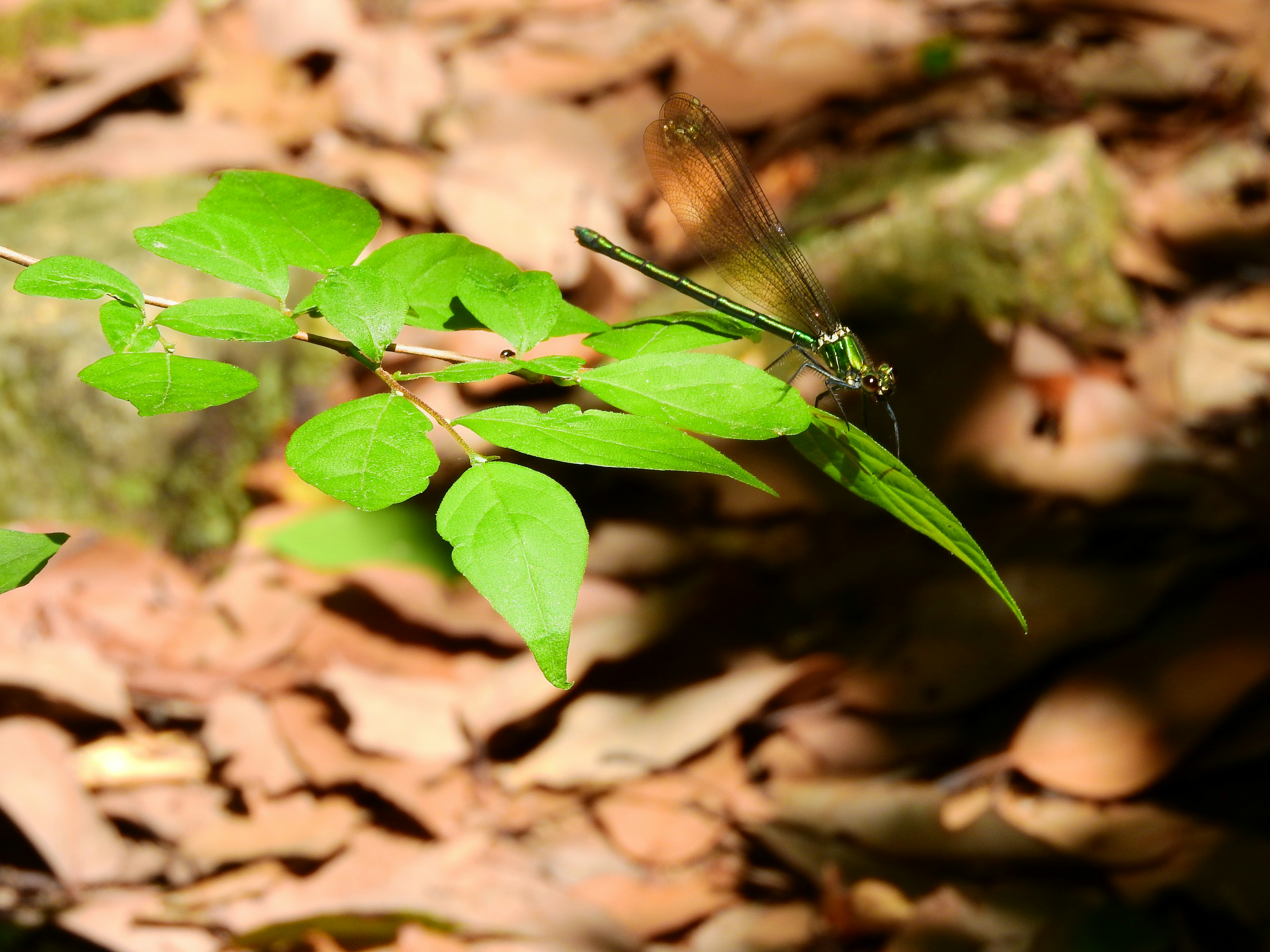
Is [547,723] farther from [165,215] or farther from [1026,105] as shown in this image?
[1026,105]

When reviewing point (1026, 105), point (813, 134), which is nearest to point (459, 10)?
point (813, 134)

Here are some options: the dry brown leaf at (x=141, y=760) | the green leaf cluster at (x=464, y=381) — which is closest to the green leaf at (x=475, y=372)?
the green leaf cluster at (x=464, y=381)

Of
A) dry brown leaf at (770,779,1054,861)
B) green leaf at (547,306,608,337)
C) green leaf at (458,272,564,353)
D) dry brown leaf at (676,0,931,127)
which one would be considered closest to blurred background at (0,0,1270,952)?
dry brown leaf at (770,779,1054,861)

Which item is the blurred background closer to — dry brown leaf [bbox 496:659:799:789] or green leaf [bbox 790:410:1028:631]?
dry brown leaf [bbox 496:659:799:789]

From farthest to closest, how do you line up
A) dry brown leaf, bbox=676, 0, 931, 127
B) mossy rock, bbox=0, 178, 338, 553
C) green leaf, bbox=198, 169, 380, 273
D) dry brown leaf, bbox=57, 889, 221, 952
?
dry brown leaf, bbox=676, 0, 931, 127
mossy rock, bbox=0, 178, 338, 553
dry brown leaf, bbox=57, 889, 221, 952
green leaf, bbox=198, 169, 380, 273

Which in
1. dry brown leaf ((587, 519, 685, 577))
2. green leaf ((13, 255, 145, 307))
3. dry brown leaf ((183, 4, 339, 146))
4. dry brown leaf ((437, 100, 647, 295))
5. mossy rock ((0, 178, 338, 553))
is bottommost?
dry brown leaf ((587, 519, 685, 577))

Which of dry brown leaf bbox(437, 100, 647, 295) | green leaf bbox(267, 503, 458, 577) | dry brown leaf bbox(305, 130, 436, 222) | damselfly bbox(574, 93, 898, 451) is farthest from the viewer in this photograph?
dry brown leaf bbox(305, 130, 436, 222)

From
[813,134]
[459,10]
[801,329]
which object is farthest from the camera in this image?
[459,10]
